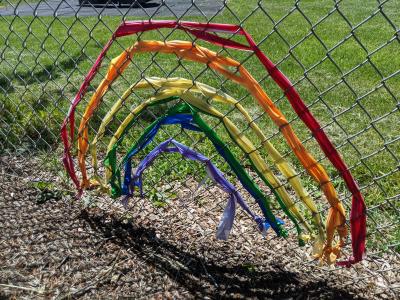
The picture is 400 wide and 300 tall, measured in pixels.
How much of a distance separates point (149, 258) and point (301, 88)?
2999 mm

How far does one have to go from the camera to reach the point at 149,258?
2281 mm

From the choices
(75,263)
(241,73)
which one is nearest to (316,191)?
(241,73)

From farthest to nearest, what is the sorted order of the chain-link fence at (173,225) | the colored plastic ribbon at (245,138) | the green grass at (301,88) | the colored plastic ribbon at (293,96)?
the green grass at (301,88)
the chain-link fence at (173,225)
the colored plastic ribbon at (245,138)
the colored plastic ribbon at (293,96)

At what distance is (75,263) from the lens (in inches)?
88.4

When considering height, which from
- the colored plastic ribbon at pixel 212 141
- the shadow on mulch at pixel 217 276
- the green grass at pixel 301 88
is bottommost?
the shadow on mulch at pixel 217 276

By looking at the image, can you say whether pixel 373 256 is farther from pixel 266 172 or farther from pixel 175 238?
pixel 175 238

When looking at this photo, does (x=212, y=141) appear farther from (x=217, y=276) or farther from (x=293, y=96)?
(x=217, y=276)

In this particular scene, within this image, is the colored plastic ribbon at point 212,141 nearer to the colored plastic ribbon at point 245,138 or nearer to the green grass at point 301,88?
the colored plastic ribbon at point 245,138

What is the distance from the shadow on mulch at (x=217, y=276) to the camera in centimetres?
207

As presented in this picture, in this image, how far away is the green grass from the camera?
8.36 feet

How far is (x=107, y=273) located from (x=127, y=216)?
45cm

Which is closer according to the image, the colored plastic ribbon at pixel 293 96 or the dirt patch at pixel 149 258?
the colored plastic ribbon at pixel 293 96

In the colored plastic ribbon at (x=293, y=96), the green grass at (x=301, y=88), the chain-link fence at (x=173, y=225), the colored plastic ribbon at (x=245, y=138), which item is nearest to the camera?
the colored plastic ribbon at (x=293, y=96)

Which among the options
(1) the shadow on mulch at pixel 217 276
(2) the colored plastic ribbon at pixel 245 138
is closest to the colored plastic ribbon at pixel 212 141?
(2) the colored plastic ribbon at pixel 245 138
